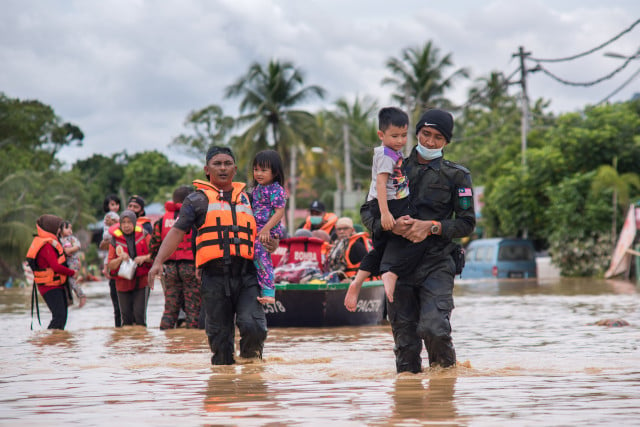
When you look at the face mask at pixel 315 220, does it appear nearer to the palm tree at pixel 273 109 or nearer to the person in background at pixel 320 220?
the person in background at pixel 320 220

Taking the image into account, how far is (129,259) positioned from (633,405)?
893 cm

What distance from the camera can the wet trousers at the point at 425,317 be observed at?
6.86 meters

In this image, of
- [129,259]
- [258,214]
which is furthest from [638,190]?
[258,214]

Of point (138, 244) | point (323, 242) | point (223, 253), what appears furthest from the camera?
point (323, 242)

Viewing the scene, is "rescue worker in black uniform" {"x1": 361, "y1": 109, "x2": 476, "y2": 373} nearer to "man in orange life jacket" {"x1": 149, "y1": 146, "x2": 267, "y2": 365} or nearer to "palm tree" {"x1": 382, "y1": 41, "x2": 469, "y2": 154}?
"man in orange life jacket" {"x1": 149, "y1": 146, "x2": 267, "y2": 365}

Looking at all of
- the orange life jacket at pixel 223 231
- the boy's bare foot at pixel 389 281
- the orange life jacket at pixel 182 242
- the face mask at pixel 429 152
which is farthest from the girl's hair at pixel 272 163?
the orange life jacket at pixel 182 242

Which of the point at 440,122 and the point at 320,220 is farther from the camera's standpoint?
the point at 320,220

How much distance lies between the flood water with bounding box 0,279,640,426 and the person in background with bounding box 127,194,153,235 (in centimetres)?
155

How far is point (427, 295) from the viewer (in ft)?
22.7

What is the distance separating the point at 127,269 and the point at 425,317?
289 inches

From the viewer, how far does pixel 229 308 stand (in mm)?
8289

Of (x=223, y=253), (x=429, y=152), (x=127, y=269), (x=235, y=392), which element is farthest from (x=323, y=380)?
(x=127, y=269)

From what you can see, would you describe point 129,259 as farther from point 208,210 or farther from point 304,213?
point 304,213

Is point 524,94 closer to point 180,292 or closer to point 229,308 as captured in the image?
point 180,292
